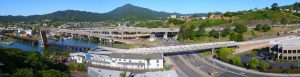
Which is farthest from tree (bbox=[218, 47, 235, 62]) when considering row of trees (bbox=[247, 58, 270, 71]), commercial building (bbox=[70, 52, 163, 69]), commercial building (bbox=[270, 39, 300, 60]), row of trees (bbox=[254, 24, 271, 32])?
row of trees (bbox=[254, 24, 271, 32])

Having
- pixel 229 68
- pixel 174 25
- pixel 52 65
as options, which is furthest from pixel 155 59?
pixel 174 25

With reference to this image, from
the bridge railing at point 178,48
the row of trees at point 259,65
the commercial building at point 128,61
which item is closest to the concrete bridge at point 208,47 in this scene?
the bridge railing at point 178,48

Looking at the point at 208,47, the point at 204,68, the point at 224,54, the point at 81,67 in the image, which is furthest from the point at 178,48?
the point at 81,67

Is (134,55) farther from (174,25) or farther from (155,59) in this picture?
(174,25)

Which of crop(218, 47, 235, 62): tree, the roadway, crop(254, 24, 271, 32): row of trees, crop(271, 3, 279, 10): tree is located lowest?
the roadway

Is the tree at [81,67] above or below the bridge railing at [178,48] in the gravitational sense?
below

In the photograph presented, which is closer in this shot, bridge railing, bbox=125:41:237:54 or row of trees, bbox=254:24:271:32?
bridge railing, bbox=125:41:237:54

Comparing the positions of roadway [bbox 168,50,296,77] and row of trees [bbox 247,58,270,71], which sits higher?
row of trees [bbox 247,58,270,71]

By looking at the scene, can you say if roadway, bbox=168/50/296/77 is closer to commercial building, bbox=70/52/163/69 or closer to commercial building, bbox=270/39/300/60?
commercial building, bbox=70/52/163/69

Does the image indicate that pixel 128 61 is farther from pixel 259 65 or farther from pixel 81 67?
pixel 259 65

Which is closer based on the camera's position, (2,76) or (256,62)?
(2,76)

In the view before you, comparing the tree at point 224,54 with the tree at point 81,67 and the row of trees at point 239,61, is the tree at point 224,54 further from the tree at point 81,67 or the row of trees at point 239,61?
→ the tree at point 81,67
